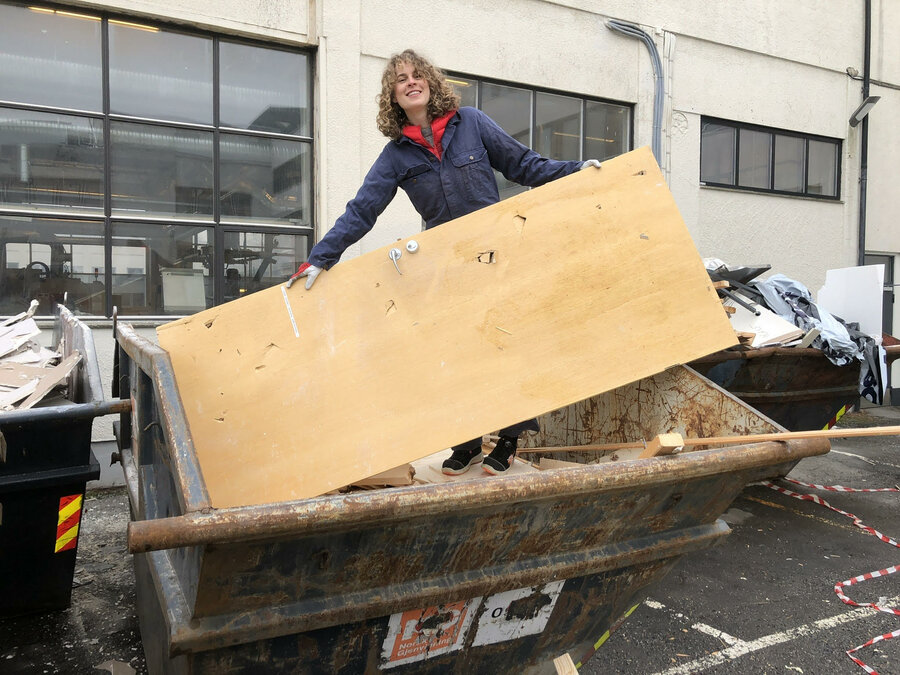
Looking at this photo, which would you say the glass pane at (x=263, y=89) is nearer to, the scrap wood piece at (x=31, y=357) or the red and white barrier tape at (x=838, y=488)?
the scrap wood piece at (x=31, y=357)

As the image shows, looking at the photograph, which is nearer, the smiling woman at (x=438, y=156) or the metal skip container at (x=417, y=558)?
the metal skip container at (x=417, y=558)

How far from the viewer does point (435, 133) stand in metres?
2.84

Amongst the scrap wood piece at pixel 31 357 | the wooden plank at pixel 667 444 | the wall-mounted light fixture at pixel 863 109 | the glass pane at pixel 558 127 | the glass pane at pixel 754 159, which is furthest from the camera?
the wall-mounted light fixture at pixel 863 109

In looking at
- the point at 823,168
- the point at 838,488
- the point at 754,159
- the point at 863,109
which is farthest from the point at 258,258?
the point at 863,109

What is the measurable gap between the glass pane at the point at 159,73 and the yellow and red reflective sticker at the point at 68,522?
14.2ft

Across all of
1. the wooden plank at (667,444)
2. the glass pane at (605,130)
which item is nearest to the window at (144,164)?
the glass pane at (605,130)

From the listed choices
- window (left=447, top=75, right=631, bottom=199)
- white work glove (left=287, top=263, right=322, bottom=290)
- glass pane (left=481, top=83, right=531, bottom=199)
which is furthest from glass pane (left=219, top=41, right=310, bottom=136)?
white work glove (left=287, top=263, right=322, bottom=290)

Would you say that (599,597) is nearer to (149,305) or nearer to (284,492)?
(284,492)

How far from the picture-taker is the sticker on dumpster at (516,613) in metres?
1.76

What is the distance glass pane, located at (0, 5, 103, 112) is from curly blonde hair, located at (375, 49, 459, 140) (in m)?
3.98

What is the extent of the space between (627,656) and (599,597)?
46.1 inches

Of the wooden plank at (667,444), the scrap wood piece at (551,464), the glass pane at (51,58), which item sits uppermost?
the glass pane at (51,58)

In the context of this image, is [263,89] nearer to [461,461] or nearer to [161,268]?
[161,268]

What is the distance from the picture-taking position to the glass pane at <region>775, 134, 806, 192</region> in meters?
9.23
